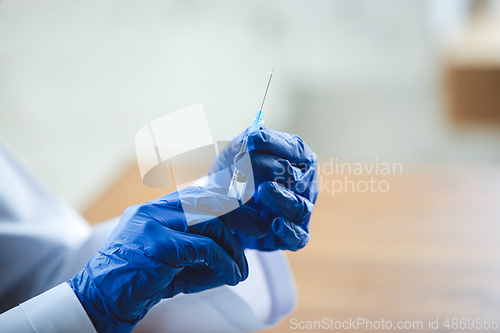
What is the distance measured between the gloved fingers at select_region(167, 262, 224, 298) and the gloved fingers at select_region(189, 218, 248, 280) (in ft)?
0.19

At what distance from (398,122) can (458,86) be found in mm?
498

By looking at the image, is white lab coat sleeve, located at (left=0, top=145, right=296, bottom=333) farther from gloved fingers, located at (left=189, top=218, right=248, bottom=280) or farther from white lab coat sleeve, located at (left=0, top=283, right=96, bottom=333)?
gloved fingers, located at (left=189, top=218, right=248, bottom=280)

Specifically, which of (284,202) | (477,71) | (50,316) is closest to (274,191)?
(284,202)

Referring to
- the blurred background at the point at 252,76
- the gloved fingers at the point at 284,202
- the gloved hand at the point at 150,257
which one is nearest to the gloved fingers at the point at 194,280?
the gloved hand at the point at 150,257

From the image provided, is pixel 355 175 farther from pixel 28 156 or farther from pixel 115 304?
pixel 28 156

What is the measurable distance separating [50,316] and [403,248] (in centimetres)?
76

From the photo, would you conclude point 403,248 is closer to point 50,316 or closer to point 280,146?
point 280,146

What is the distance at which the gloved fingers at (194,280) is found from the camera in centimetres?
55

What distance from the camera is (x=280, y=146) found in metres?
0.54

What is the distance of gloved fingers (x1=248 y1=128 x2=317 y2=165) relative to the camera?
1.71 ft

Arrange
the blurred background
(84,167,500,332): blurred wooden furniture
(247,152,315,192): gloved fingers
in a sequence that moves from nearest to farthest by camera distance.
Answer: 1. (247,152,315,192): gloved fingers
2. (84,167,500,332): blurred wooden furniture
3. the blurred background

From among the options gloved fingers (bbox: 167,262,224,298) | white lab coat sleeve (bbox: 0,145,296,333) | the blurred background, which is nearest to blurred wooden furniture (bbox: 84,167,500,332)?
white lab coat sleeve (bbox: 0,145,296,333)

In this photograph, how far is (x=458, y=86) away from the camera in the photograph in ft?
7.61

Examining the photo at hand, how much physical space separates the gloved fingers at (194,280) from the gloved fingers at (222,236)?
0.19ft
